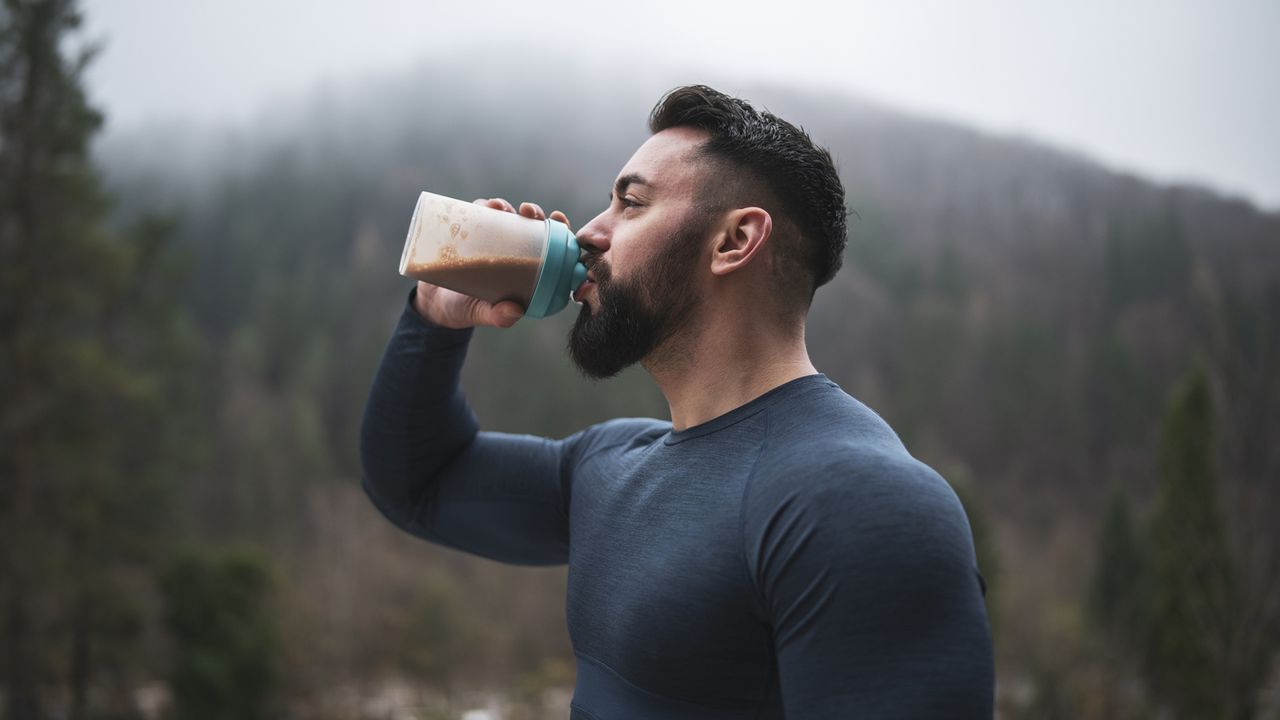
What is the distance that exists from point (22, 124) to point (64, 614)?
756 cm

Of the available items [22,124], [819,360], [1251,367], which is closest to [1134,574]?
[819,360]

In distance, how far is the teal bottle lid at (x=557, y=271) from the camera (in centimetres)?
173

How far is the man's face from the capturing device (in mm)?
1624

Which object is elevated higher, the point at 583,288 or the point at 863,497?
the point at 583,288

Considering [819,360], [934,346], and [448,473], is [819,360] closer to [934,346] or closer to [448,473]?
[934,346]

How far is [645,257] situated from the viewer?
64.6 inches

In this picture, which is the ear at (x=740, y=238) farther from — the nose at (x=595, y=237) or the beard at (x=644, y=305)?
the nose at (x=595, y=237)

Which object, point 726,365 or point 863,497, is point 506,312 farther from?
point 863,497

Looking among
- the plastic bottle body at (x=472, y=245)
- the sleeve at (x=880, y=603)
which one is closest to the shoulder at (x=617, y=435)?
the plastic bottle body at (x=472, y=245)

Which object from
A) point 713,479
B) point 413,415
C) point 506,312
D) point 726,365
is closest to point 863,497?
point 713,479

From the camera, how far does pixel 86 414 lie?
1497cm

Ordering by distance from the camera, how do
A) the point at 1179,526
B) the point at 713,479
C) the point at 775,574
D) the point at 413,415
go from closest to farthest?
the point at 775,574 < the point at 713,479 < the point at 413,415 < the point at 1179,526

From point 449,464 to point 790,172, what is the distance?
1.12 meters

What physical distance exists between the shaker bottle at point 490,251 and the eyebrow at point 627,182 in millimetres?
129
